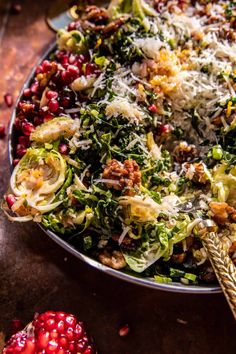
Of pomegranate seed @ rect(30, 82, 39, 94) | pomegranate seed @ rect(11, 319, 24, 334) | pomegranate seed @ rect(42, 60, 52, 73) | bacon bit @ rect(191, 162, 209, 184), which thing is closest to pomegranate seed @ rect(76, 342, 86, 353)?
pomegranate seed @ rect(11, 319, 24, 334)

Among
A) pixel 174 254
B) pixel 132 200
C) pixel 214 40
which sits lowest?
pixel 174 254

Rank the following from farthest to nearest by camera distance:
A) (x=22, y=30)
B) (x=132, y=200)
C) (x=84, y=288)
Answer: (x=22, y=30) < (x=84, y=288) < (x=132, y=200)

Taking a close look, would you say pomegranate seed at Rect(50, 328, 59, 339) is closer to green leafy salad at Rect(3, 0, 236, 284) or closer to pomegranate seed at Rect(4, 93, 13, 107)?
green leafy salad at Rect(3, 0, 236, 284)

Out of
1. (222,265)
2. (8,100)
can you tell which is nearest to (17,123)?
(8,100)

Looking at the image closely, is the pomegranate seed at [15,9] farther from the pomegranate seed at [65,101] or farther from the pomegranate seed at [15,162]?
the pomegranate seed at [15,162]

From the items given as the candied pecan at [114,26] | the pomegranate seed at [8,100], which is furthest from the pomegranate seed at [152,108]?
the pomegranate seed at [8,100]

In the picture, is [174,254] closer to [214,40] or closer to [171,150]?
[171,150]

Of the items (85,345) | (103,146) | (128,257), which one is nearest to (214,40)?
(103,146)

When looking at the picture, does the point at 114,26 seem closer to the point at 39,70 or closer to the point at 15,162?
the point at 39,70
